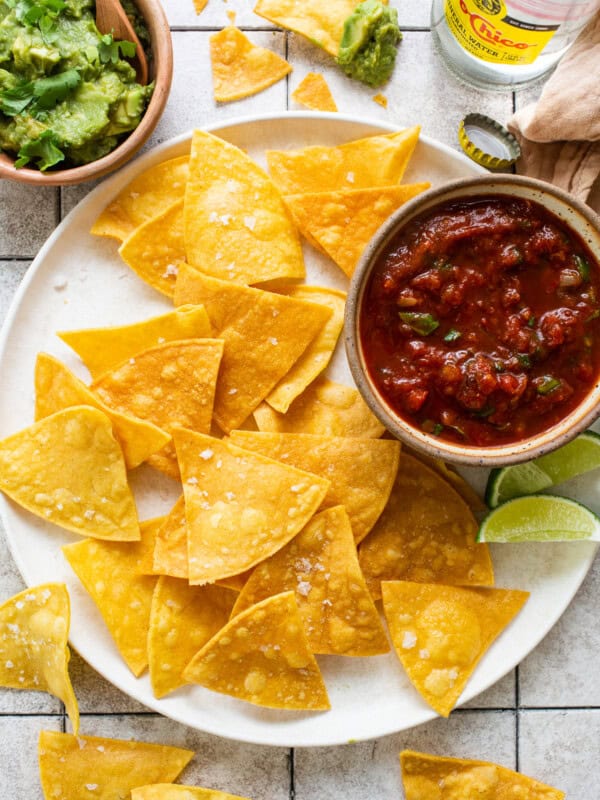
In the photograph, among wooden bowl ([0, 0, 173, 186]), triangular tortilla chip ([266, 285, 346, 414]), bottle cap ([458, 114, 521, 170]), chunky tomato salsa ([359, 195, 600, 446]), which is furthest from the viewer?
bottle cap ([458, 114, 521, 170])

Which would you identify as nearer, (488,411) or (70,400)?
(488,411)

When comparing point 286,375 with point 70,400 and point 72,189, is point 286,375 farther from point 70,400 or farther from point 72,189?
point 72,189

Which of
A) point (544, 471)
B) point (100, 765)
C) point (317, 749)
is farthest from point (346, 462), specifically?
point (100, 765)

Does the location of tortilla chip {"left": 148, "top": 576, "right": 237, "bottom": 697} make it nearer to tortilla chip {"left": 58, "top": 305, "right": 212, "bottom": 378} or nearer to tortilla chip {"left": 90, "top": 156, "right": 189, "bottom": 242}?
tortilla chip {"left": 58, "top": 305, "right": 212, "bottom": 378}

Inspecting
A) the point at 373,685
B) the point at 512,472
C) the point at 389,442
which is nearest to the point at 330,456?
the point at 389,442

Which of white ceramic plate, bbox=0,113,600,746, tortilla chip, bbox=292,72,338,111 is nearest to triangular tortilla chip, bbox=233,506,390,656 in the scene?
white ceramic plate, bbox=0,113,600,746

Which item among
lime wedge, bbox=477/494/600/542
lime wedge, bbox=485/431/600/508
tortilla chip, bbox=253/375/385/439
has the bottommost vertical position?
lime wedge, bbox=477/494/600/542

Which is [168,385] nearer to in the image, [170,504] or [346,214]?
[170,504]
